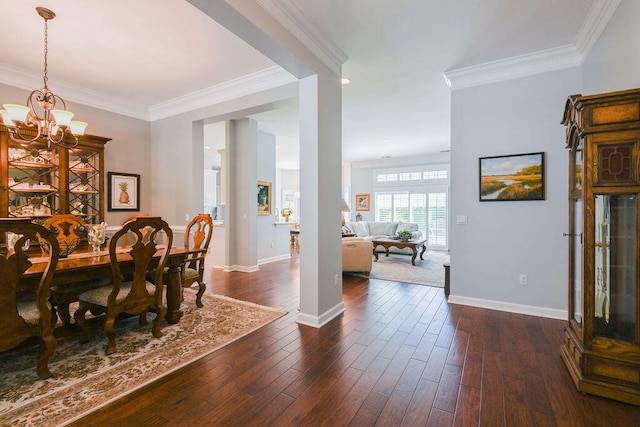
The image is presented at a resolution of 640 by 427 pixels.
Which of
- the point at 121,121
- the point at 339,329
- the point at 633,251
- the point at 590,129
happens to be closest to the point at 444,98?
the point at 590,129

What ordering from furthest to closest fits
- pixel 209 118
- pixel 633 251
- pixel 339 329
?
pixel 209 118
pixel 339 329
pixel 633 251

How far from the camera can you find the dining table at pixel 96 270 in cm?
210

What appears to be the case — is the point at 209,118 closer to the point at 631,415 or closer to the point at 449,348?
the point at 449,348

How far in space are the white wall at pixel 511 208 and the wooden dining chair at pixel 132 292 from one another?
131 inches

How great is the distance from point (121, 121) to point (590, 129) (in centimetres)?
584

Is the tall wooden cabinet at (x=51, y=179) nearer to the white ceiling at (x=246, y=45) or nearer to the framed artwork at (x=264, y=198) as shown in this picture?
the white ceiling at (x=246, y=45)

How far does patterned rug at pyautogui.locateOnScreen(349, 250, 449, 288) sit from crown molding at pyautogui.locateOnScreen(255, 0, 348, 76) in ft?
11.2

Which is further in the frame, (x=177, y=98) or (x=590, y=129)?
(x=177, y=98)

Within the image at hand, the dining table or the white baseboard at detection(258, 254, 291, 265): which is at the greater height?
the dining table

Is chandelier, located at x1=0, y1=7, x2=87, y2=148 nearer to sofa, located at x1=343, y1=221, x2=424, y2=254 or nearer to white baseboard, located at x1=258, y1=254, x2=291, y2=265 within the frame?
white baseboard, located at x1=258, y1=254, x2=291, y2=265

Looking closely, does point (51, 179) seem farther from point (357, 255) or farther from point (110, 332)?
point (357, 255)

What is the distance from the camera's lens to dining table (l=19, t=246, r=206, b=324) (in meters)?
2.10

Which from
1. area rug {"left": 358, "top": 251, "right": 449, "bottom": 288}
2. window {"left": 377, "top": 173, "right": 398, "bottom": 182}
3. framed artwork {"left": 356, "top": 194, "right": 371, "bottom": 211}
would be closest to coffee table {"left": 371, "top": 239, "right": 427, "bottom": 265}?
area rug {"left": 358, "top": 251, "right": 449, "bottom": 288}

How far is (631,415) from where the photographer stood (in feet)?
5.40
